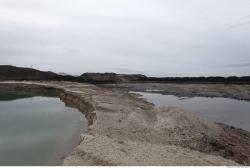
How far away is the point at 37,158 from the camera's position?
9.24 meters

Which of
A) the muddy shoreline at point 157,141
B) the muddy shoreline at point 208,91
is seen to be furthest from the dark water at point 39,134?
the muddy shoreline at point 208,91

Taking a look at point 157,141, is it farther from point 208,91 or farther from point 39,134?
point 208,91

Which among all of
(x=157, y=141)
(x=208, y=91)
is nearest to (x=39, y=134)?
(x=157, y=141)

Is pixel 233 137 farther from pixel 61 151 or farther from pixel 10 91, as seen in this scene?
pixel 10 91

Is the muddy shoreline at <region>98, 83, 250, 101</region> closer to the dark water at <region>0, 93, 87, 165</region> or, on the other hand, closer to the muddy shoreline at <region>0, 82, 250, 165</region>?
the dark water at <region>0, 93, 87, 165</region>

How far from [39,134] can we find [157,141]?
526cm

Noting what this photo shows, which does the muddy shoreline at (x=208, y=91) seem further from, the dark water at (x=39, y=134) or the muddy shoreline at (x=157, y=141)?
the muddy shoreline at (x=157, y=141)

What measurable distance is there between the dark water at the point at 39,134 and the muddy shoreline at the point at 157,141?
119 centimetres

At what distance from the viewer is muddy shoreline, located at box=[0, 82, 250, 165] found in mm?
7383

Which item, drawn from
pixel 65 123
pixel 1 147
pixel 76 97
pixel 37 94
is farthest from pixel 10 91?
pixel 1 147

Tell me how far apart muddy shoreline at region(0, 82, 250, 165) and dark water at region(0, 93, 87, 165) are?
1186 millimetres

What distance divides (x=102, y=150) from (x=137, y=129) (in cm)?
324

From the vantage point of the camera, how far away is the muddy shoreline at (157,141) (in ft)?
24.2

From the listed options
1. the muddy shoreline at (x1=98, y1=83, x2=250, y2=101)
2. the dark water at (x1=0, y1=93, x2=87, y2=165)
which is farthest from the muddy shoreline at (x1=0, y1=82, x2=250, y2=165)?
the muddy shoreline at (x1=98, y1=83, x2=250, y2=101)
